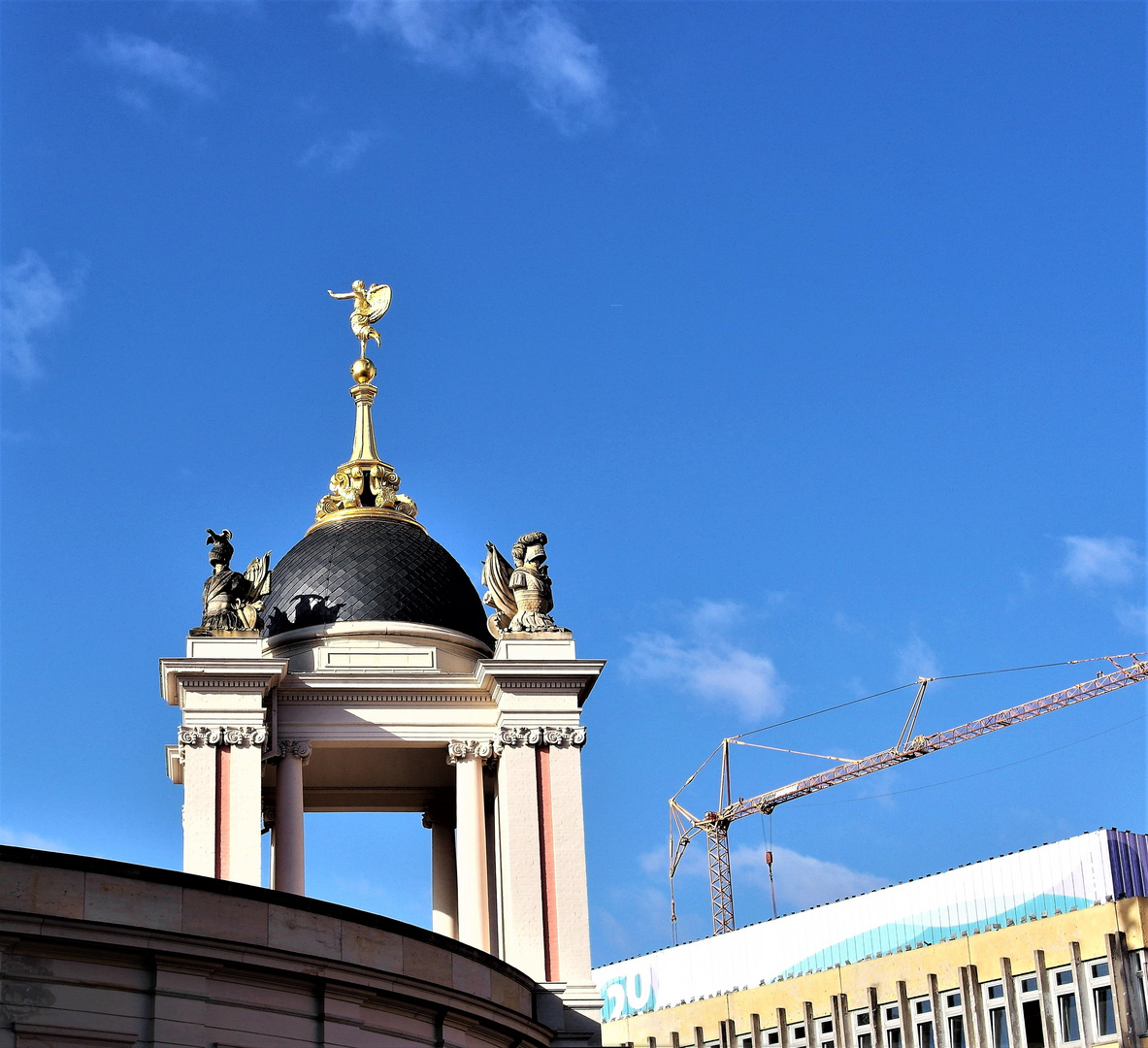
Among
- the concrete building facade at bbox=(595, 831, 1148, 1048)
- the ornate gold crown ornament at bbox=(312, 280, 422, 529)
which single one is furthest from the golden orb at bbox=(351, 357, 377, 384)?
the concrete building facade at bbox=(595, 831, 1148, 1048)

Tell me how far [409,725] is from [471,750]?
1.33 metres

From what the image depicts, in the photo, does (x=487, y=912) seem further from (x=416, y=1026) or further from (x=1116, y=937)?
(x=1116, y=937)

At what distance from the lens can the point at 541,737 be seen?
39594mm

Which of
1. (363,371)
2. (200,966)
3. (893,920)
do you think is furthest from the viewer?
(893,920)

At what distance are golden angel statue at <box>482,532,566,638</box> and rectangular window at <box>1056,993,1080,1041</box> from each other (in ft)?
111

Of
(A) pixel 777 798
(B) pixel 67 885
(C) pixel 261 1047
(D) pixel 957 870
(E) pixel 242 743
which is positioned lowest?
(C) pixel 261 1047

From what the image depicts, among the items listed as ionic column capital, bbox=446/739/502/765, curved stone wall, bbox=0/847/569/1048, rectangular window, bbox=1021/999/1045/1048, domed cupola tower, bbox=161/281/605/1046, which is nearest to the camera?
curved stone wall, bbox=0/847/569/1048

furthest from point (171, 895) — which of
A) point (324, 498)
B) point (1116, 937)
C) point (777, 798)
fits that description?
point (777, 798)

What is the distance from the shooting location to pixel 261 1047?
27.2m

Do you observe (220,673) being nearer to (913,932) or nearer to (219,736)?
(219,736)

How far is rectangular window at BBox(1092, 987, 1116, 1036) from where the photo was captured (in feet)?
217

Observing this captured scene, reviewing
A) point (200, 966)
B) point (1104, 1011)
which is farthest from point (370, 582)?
point (1104, 1011)

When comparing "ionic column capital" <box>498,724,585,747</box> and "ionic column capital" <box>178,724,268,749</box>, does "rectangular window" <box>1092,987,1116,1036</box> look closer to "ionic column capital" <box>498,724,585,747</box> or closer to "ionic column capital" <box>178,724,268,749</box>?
"ionic column capital" <box>498,724,585,747</box>

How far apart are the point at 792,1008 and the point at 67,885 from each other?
57786 millimetres
